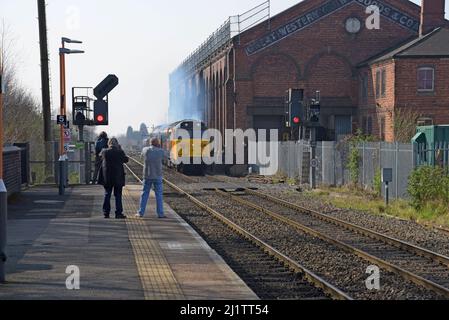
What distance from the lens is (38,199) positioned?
27359 mm

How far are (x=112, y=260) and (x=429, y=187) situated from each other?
1229 centimetres

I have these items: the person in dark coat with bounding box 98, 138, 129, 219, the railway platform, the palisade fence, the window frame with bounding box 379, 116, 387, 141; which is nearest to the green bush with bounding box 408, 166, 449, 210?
the palisade fence

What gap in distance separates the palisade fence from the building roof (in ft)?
27.4

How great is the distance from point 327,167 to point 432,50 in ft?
44.5

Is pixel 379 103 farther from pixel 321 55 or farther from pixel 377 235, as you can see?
pixel 377 235

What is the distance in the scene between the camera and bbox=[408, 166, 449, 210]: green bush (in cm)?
2320

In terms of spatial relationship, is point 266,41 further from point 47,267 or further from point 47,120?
point 47,267

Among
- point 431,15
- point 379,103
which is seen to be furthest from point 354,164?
point 431,15

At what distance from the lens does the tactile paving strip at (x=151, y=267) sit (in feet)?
34.3

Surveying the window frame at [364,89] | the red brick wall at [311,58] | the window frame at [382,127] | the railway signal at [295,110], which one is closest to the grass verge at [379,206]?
the railway signal at [295,110]

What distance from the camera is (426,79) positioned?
48.2m

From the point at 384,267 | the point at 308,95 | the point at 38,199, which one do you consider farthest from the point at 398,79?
the point at 384,267

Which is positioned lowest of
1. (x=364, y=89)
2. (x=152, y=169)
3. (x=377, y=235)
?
(x=377, y=235)

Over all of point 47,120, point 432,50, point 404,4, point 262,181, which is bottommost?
point 262,181
